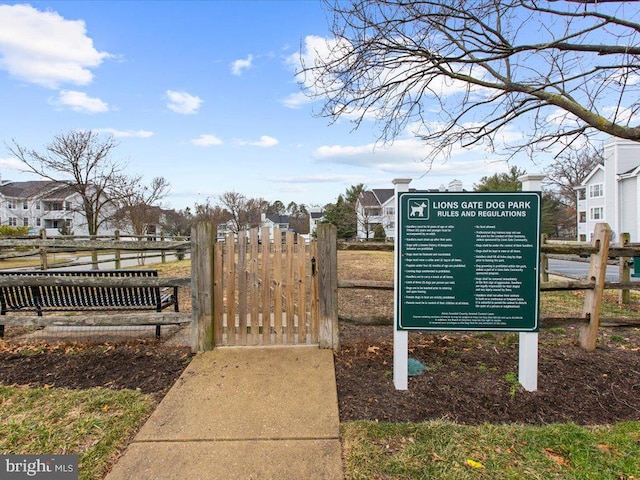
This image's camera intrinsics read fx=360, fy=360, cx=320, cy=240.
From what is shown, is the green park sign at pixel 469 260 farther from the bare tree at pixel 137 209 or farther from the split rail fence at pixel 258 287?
the bare tree at pixel 137 209

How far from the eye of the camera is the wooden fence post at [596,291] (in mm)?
4203

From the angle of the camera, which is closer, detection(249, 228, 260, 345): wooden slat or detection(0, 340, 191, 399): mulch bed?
detection(0, 340, 191, 399): mulch bed

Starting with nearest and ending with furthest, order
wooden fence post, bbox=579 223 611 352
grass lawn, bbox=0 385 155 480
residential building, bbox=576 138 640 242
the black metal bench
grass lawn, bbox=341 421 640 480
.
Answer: grass lawn, bbox=341 421 640 480 < grass lawn, bbox=0 385 155 480 < wooden fence post, bbox=579 223 611 352 < the black metal bench < residential building, bbox=576 138 640 242

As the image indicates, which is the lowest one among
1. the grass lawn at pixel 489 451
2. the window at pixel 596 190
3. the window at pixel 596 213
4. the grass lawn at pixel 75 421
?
the grass lawn at pixel 489 451

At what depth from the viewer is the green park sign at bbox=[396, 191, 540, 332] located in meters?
3.32

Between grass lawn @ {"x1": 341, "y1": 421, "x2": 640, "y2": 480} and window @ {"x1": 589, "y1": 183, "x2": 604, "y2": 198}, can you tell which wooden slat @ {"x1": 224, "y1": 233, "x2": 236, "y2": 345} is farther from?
window @ {"x1": 589, "y1": 183, "x2": 604, "y2": 198}

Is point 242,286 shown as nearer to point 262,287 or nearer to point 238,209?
point 262,287

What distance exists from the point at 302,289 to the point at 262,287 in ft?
1.51

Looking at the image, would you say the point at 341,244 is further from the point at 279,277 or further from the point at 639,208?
Result: the point at 639,208

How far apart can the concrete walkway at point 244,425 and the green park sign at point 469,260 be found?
3.84 ft

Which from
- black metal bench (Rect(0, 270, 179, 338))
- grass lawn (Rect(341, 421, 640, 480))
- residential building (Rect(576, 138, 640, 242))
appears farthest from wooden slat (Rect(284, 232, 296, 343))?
residential building (Rect(576, 138, 640, 242))

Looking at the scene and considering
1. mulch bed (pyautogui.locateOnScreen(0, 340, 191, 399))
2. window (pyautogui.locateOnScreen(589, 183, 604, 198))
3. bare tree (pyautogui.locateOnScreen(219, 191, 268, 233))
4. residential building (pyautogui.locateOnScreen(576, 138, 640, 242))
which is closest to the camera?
mulch bed (pyautogui.locateOnScreen(0, 340, 191, 399))

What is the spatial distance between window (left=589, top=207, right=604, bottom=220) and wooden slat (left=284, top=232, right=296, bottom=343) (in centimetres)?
4092

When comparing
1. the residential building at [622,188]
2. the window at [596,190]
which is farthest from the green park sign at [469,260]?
the window at [596,190]
